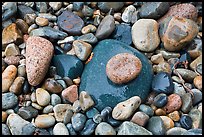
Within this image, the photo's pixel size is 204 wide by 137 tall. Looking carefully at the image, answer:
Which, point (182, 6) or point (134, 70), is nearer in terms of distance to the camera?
point (134, 70)

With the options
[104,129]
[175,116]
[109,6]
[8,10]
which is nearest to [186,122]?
[175,116]

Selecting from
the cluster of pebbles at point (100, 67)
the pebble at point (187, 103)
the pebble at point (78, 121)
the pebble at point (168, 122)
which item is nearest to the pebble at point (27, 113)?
the cluster of pebbles at point (100, 67)

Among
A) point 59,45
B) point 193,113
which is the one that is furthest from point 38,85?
point 193,113

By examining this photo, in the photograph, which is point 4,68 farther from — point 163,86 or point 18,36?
point 163,86

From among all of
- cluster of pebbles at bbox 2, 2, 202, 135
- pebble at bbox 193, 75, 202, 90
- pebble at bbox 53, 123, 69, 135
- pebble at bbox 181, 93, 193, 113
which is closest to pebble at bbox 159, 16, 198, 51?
cluster of pebbles at bbox 2, 2, 202, 135

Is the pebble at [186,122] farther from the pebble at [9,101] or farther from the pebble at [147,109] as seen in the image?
the pebble at [9,101]

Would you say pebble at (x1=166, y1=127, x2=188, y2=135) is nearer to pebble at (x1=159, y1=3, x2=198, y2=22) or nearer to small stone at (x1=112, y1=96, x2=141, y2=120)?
small stone at (x1=112, y1=96, x2=141, y2=120)
